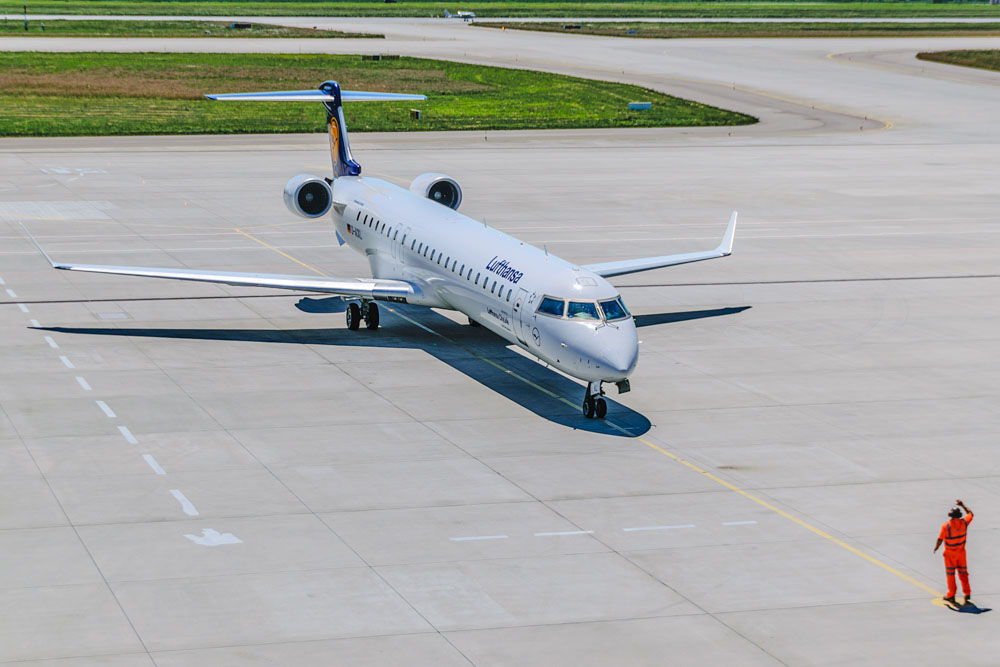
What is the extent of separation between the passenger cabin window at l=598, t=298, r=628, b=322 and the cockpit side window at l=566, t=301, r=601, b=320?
0.22 meters

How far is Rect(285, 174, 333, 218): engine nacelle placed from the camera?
3838 cm

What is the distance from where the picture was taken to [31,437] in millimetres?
25875

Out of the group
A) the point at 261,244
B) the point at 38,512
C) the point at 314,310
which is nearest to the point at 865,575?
the point at 38,512

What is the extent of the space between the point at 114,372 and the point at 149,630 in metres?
14.0

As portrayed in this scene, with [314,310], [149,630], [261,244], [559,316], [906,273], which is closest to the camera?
[149,630]

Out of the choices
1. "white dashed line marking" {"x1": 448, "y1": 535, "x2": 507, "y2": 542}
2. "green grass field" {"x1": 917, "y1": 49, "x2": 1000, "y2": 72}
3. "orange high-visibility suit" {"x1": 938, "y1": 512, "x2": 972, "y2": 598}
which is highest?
"green grass field" {"x1": 917, "y1": 49, "x2": 1000, "y2": 72}

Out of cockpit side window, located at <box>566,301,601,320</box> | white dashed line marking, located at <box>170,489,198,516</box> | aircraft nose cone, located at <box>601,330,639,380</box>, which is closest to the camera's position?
white dashed line marking, located at <box>170,489,198,516</box>

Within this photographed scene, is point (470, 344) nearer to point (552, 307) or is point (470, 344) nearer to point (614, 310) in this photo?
point (552, 307)

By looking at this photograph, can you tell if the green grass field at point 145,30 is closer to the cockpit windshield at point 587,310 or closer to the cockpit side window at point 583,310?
the cockpit windshield at point 587,310

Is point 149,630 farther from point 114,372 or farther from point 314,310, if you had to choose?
point 314,310

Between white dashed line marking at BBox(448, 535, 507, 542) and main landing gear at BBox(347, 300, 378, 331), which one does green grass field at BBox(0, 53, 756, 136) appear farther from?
white dashed line marking at BBox(448, 535, 507, 542)

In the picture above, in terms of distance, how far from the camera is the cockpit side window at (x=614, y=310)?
27544 millimetres

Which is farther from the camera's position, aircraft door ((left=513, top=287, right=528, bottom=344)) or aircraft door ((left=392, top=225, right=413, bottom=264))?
aircraft door ((left=392, top=225, right=413, bottom=264))

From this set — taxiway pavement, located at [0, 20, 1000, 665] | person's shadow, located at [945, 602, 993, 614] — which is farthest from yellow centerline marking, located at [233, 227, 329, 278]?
person's shadow, located at [945, 602, 993, 614]
